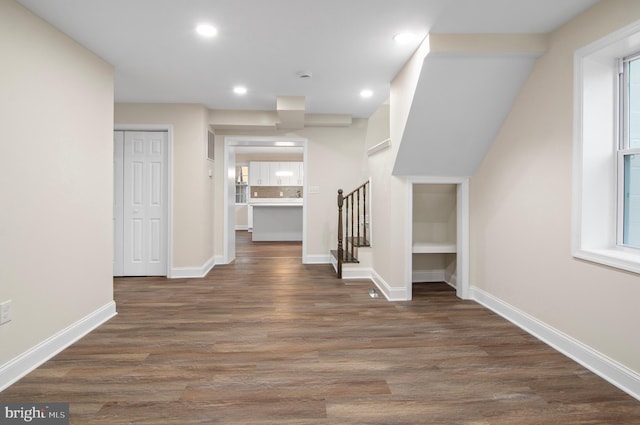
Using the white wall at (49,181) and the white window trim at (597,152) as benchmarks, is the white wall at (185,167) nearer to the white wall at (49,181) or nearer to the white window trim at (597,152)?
the white wall at (49,181)

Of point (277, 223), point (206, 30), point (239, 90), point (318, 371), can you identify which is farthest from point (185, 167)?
point (277, 223)

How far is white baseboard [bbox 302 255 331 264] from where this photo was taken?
5.75 meters

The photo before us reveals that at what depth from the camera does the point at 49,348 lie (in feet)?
7.89

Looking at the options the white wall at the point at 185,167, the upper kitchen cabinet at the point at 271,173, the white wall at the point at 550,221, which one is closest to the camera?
the white wall at the point at 550,221

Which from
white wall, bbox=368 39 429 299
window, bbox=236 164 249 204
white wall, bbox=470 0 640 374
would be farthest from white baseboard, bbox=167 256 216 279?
window, bbox=236 164 249 204

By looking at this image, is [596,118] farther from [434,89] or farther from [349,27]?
[349,27]

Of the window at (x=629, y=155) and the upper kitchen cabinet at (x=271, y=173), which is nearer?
the window at (x=629, y=155)

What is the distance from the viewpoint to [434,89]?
9.84 ft

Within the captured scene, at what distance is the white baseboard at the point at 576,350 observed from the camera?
1975 mm

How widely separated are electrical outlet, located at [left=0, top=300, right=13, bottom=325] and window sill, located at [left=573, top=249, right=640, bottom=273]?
374cm

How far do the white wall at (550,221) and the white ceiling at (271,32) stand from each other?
1.05ft

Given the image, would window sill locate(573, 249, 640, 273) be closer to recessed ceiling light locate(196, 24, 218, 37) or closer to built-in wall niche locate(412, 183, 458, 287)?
built-in wall niche locate(412, 183, 458, 287)

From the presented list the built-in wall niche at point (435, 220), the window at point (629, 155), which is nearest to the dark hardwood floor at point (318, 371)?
the built-in wall niche at point (435, 220)

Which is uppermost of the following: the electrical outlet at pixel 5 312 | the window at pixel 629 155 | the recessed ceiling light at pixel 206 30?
the recessed ceiling light at pixel 206 30
